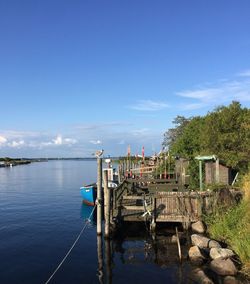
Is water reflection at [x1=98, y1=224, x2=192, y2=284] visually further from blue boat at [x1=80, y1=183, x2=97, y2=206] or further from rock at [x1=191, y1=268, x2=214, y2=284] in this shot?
blue boat at [x1=80, y1=183, x2=97, y2=206]

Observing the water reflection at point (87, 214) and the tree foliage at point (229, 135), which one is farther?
the water reflection at point (87, 214)

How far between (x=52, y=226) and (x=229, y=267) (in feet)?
51.0

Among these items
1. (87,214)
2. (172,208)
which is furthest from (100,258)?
(87,214)

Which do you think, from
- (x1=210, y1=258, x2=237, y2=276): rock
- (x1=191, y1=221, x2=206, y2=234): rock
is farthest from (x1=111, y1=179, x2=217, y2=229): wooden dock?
(x1=210, y1=258, x2=237, y2=276): rock

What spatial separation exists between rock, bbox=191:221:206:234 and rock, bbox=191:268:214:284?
5.33m

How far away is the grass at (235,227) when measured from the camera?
575 inches

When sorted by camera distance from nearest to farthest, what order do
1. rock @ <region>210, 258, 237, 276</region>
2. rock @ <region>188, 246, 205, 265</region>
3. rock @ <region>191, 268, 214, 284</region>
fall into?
rock @ <region>191, 268, 214, 284</region>
rock @ <region>210, 258, 237, 276</region>
rock @ <region>188, 246, 205, 265</region>

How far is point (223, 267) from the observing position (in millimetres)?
14219

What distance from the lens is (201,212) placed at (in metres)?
21.1

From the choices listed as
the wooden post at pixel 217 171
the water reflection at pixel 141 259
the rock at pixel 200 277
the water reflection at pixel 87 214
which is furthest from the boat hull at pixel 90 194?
the rock at pixel 200 277

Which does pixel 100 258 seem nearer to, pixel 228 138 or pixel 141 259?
pixel 141 259

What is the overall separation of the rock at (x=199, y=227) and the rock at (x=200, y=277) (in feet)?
17.5

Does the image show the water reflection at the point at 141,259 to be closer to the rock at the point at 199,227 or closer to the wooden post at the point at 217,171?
the rock at the point at 199,227

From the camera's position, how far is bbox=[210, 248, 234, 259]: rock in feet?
49.3
